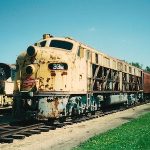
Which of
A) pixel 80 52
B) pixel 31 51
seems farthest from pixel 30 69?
pixel 80 52

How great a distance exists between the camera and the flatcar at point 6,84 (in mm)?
20328

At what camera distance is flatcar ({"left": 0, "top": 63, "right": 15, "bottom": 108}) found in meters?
20.3

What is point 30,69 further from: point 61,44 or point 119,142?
point 119,142

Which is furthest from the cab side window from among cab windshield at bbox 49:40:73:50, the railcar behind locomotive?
cab windshield at bbox 49:40:73:50

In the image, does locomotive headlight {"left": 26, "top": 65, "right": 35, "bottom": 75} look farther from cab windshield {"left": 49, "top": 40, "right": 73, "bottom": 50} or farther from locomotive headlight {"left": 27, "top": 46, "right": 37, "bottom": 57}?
cab windshield {"left": 49, "top": 40, "right": 73, "bottom": 50}

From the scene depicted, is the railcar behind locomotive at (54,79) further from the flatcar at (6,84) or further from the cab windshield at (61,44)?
the flatcar at (6,84)

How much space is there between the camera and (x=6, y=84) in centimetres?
2045

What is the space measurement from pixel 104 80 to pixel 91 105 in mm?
3008

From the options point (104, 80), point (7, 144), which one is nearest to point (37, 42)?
point (104, 80)

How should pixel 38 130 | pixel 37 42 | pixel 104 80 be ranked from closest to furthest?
pixel 38 130 < pixel 37 42 < pixel 104 80

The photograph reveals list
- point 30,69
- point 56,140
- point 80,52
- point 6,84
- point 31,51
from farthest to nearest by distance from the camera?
point 6,84
point 80,52
point 31,51
point 30,69
point 56,140

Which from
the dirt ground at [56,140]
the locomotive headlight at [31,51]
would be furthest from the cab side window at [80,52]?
the dirt ground at [56,140]

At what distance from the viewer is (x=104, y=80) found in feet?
61.3

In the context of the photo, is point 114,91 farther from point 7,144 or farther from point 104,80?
point 7,144
